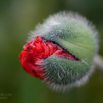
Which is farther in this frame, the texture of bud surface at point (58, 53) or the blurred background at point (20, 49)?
the blurred background at point (20, 49)

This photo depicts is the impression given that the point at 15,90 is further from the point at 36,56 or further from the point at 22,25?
the point at 36,56

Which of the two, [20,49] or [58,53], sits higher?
[20,49]

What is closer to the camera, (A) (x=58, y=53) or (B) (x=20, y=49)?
(A) (x=58, y=53)

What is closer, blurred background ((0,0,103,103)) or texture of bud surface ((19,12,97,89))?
texture of bud surface ((19,12,97,89))
